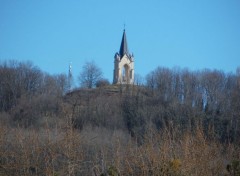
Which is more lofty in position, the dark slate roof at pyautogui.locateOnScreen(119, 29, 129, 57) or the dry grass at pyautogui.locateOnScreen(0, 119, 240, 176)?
the dark slate roof at pyautogui.locateOnScreen(119, 29, 129, 57)

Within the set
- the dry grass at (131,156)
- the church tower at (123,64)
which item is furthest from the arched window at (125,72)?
the dry grass at (131,156)

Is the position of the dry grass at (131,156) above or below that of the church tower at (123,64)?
below

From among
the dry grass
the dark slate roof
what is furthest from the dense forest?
the dark slate roof

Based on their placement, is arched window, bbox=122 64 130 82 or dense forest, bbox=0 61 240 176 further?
arched window, bbox=122 64 130 82

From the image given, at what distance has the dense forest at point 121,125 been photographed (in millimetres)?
11781

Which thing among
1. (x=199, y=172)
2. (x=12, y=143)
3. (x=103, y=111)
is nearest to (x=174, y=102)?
(x=103, y=111)

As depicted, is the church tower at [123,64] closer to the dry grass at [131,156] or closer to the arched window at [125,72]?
the arched window at [125,72]

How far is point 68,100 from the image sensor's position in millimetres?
47844

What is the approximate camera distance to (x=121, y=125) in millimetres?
41312

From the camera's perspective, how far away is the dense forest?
1178cm

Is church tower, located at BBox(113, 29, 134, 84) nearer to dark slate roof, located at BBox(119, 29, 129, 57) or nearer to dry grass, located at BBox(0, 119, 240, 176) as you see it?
dark slate roof, located at BBox(119, 29, 129, 57)

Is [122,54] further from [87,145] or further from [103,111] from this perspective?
[87,145]

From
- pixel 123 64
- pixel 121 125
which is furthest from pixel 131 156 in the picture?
pixel 123 64

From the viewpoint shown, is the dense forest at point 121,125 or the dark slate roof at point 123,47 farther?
the dark slate roof at point 123,47
